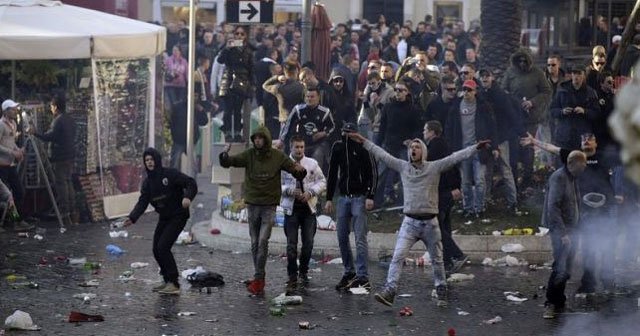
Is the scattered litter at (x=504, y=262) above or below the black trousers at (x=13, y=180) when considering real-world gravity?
below

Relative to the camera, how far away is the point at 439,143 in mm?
12641

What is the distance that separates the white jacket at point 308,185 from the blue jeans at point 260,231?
0.27m

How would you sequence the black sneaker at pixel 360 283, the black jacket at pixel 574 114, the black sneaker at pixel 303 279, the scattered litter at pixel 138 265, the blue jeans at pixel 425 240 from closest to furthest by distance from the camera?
the blue jeans at pixel 425 240 → the black sneaker at pixel 360 283 → the black sneaker at pixel 303 279 → the scattered litter at pixel 138 265 → the black jacket at pixel 574 114

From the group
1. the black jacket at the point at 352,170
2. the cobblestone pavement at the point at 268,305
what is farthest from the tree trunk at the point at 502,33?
the black jacket at the point at 352,170

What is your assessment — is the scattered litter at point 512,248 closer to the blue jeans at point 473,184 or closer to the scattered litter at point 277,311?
the blue jeans at point 473,184

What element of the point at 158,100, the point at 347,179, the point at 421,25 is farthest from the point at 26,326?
the point at 421,25

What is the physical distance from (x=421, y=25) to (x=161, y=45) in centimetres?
1153

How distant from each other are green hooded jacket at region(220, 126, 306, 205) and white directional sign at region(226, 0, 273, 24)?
4.65 meters

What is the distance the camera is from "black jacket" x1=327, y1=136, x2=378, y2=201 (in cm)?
1207

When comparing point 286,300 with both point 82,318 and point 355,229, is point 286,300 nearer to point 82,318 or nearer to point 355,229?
point 355,229

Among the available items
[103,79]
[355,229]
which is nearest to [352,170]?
[355,229]

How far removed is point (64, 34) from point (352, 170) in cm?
607

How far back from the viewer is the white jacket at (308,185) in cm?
1218

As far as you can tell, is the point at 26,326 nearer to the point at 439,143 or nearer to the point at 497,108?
the point at 439,143
